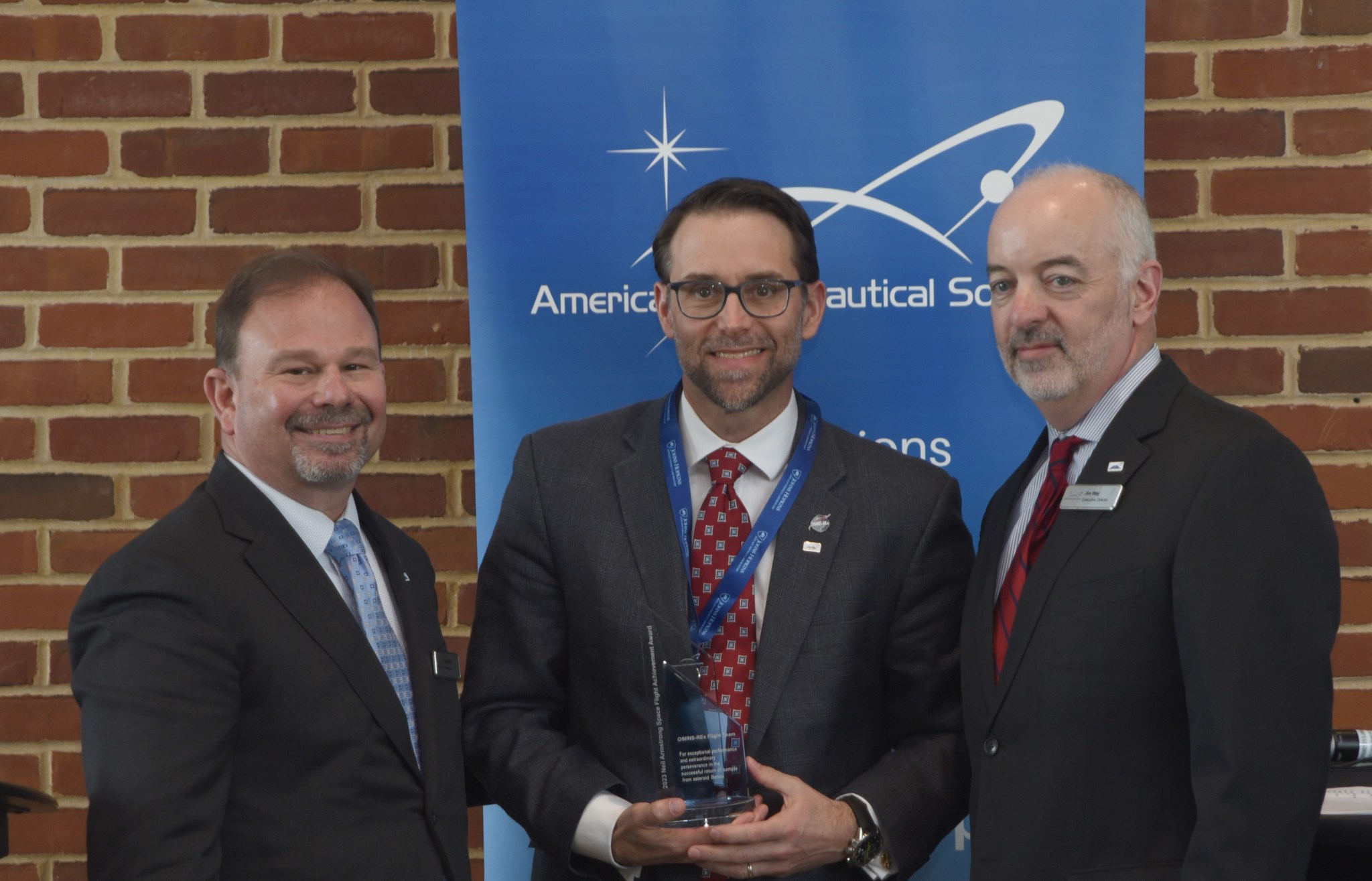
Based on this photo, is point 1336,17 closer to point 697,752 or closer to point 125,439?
point 697,752

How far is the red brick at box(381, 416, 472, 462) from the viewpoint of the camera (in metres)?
3.03

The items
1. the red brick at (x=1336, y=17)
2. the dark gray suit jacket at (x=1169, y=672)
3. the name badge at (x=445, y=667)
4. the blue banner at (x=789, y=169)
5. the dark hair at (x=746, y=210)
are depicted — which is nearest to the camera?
the dark gray suit jacket at (x=1169, y=672)

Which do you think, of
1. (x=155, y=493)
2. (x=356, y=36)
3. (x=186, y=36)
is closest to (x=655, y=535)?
(x=155, y=493)

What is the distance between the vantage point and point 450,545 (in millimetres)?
3045

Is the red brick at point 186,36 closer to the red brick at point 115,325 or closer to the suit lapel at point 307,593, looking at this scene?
the red brick at point 115,325

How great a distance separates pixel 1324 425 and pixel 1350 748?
1044 millimetres

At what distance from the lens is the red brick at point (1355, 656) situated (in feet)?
9.64

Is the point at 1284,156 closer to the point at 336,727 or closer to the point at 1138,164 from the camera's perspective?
the point at 1138,164

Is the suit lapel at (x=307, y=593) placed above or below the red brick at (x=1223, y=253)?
below

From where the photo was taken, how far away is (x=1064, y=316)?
2.00 metres

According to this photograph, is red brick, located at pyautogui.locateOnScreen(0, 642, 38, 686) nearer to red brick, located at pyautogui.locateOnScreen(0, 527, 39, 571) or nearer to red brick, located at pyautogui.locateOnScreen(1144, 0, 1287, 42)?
red brick, located at pyautogui.locateOnScreen(0, 527, 39, 571)

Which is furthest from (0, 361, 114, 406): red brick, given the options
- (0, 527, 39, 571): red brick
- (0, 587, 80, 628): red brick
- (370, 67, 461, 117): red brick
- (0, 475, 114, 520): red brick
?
(370, 67, 461, 117): red brick

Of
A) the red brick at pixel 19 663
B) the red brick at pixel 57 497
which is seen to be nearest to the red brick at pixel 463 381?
the red brick at pixel 57 497

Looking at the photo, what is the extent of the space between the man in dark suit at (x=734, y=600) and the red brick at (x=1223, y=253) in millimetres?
1100
